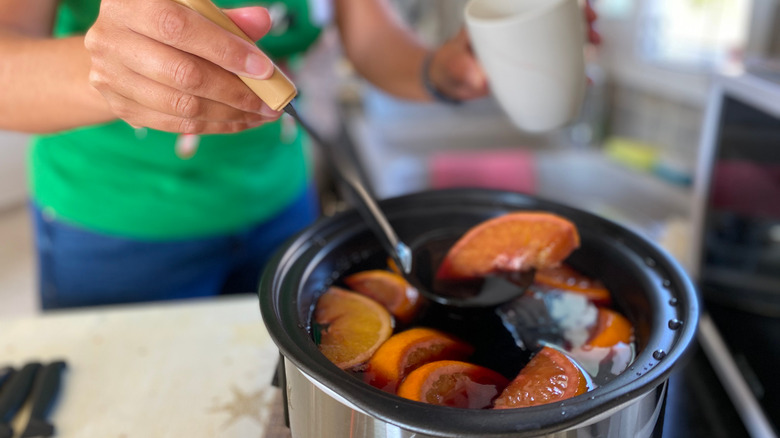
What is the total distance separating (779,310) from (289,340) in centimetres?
71

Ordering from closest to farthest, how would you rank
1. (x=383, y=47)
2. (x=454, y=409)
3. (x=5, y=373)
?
(x=454, y=409), (x=5, y=373), (x=383, y=47)

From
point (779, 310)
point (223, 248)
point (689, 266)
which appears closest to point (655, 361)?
point (779, 310)

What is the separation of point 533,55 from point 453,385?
38 cm

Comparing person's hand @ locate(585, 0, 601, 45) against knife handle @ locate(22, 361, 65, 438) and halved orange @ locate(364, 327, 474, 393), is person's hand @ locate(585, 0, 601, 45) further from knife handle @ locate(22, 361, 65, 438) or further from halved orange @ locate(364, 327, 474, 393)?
knife handle @ locate(22, 361, 65, 438)

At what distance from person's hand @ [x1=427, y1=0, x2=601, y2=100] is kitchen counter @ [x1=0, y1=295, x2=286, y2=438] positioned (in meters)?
0.49

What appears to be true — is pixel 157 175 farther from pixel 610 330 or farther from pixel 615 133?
pixel 615 133

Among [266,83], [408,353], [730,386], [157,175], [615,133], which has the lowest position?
[615,133]

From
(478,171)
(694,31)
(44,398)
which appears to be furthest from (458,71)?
(694,31)

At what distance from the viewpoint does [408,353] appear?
539 mm

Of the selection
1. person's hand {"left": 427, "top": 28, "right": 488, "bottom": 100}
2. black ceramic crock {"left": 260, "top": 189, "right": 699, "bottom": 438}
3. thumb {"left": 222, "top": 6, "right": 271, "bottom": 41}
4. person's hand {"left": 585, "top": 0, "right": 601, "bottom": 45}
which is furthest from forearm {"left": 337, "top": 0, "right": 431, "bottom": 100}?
thumb {"left": 222, "top": 6, "right": 271, "bottom": 41}

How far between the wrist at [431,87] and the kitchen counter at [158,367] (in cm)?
48

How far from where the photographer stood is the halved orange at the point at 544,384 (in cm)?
48

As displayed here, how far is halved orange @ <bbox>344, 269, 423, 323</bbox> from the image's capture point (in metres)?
0.63

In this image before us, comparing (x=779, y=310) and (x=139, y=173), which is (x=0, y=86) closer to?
(x=139, y=173)
